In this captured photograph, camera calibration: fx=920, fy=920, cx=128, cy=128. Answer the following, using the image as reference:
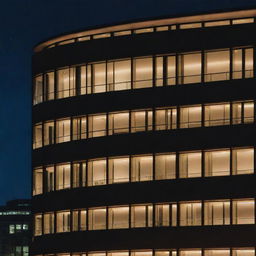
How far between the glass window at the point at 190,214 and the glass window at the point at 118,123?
7096mm

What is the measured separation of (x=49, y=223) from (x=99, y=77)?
1163 cm

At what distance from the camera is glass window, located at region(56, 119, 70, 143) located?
67.8m

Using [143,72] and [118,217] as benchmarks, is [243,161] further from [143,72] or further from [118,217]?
[118,217]

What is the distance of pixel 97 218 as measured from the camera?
6556 cm

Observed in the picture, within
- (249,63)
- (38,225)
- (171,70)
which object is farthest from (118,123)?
(38,225)

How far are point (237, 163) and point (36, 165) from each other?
55.6 feet

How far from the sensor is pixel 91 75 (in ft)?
219

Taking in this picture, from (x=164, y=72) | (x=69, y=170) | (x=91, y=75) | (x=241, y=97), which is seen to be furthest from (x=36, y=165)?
(x=241, y=97)

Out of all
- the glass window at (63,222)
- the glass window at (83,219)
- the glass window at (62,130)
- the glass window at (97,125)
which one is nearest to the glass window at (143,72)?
the glass window at (97,125)

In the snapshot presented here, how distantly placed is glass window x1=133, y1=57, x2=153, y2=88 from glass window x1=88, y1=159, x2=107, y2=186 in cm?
610

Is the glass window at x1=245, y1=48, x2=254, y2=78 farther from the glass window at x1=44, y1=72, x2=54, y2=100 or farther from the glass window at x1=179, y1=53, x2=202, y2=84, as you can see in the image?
the glass window at x1=44, y1=72, x2=54, y2=100

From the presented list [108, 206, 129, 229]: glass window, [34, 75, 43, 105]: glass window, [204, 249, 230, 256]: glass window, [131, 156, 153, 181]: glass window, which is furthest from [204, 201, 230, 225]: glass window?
[34, 75, 43, 105]: glass window

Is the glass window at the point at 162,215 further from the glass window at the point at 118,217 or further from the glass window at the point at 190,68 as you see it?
the glass window at the point at 190,68

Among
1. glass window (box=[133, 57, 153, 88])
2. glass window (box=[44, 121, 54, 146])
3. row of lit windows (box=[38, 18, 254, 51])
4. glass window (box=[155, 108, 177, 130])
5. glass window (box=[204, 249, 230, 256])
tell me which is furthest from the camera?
glass window (box=[44, 121, 54, 146])
